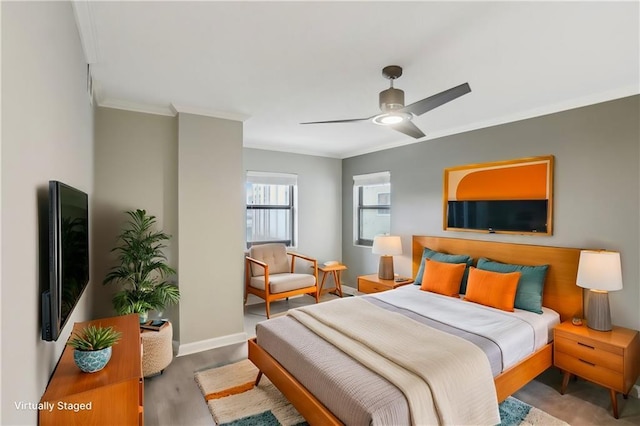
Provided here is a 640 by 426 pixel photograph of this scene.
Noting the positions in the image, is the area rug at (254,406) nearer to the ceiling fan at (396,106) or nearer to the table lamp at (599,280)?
the table lamp at (599,280)

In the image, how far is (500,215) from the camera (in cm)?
349

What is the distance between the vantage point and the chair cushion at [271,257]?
467cm

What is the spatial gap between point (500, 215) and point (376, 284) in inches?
65.9

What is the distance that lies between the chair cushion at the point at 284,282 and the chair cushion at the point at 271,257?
19cm

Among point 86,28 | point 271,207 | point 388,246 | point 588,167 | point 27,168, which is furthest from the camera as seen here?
point 271,207

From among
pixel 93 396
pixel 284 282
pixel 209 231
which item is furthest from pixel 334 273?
pixel 93 396

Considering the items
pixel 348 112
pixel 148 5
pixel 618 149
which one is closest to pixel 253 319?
pixel 348 112

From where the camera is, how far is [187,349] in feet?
10.8

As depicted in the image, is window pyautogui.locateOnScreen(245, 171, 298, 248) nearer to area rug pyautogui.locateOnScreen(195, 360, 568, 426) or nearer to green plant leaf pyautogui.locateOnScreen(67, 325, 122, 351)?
area rug pyautogui.locateOnScreen(195, 360, 568, 426)

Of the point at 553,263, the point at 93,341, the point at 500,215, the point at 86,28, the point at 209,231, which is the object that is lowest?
the point at 93,341

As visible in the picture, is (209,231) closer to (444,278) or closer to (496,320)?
(444,278)

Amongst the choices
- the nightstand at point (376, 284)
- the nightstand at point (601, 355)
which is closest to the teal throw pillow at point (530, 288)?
the nightstand at point (601, 355)

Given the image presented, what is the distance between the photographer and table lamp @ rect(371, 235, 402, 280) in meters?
4.33

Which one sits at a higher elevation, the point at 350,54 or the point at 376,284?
the point at 350,54
